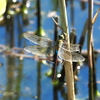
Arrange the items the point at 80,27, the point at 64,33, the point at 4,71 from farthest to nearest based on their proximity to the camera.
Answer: the point at 80,27 → the point at 4,71 → the point at 64,33

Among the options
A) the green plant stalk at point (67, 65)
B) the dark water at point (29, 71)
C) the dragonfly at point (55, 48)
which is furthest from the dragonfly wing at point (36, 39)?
the dark water at point (29, 71)

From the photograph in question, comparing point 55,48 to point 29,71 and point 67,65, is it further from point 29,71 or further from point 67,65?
point 29,71

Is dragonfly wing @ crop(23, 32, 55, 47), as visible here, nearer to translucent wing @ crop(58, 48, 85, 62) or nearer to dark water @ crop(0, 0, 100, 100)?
translucent wing @ crop(58, 48, 85, 62)

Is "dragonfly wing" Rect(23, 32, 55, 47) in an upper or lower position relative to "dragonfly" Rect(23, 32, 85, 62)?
upper

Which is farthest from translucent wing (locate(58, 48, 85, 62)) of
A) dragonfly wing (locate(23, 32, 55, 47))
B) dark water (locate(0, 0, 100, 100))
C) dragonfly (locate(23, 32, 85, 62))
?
dark water (locate(0, 0, 100, 100))

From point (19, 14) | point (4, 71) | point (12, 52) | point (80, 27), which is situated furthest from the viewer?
point (19, 14)

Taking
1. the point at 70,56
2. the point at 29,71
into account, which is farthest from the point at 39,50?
the point at 29,71

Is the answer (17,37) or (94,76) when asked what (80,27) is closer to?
(17,37)

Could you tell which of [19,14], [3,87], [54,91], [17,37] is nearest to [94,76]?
[54,91]

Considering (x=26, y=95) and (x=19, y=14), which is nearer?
(x=26, y=95)
